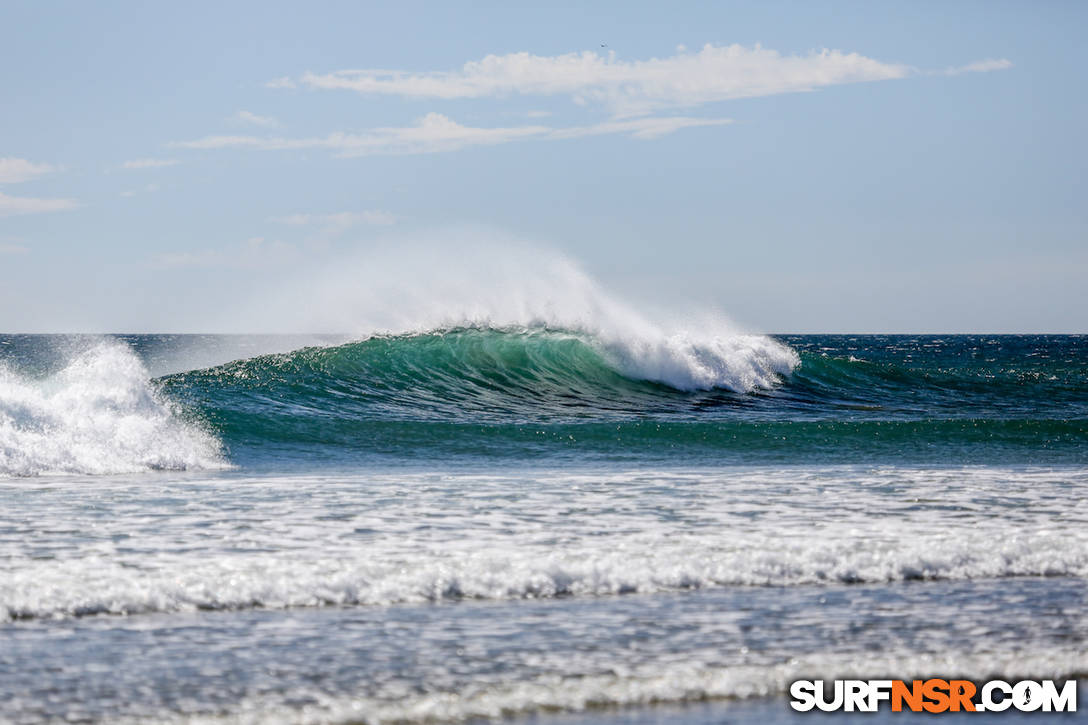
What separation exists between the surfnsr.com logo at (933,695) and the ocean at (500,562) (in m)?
0.08

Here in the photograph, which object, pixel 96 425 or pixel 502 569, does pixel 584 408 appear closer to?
pixel 96 425

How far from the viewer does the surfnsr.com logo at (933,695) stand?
4.10 m

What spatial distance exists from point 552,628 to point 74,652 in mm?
2111

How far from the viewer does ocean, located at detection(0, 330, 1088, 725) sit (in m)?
4.22

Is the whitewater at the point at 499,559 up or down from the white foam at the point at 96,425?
down

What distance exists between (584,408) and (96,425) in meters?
8.53

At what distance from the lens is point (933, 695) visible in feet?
13.8

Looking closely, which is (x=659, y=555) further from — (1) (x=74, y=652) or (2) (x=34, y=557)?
(2) (x=34, y=557)

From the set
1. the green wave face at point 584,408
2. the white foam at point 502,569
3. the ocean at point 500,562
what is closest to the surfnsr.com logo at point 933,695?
the ocean at point 500,562

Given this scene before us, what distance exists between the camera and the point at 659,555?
637cm

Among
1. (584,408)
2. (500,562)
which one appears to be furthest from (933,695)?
(584,408)

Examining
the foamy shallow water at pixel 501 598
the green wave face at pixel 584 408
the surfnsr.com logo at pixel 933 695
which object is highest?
the green wave face at pixel 584 408

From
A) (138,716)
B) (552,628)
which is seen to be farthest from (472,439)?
(138,716)

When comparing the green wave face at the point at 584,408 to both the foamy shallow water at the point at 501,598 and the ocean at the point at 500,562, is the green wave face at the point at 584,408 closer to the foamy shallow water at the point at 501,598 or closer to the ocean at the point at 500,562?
the ocean at the point at 500,562
